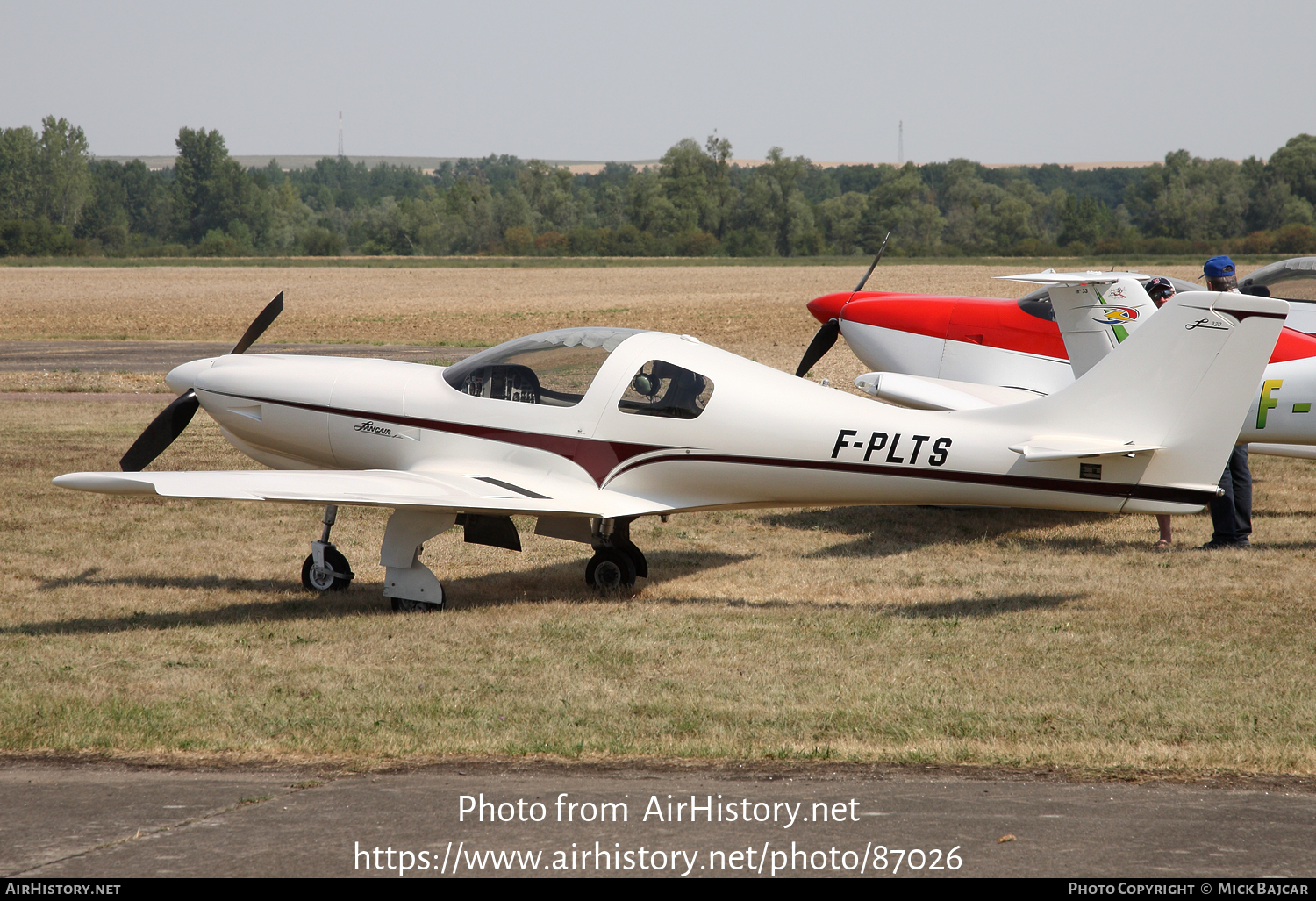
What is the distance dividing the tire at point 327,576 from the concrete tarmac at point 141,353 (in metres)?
17.7

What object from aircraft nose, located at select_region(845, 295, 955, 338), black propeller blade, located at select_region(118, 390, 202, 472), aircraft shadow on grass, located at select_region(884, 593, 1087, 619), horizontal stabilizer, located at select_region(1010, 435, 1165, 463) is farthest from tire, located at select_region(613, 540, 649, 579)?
aircraft nose, located at select_region(845, 295, 955, 338)

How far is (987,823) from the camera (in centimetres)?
468

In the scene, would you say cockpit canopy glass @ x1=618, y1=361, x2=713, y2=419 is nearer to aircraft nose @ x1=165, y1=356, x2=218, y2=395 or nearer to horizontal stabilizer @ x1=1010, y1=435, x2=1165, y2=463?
horizontal stabilizer @ x1=1010, y1=435, x2=1165, y2=463

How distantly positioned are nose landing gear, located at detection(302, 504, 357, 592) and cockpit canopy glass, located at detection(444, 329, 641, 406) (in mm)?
1583

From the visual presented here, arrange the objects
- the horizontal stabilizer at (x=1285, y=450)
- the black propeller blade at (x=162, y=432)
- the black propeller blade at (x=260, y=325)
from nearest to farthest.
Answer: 1. the black propeller blade at (x=162, y=432)
2. the black propeller blade at (x=260, y=325)
3. the horizontal stabilizer at (x=1285, y=450)

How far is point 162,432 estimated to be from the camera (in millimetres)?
9797

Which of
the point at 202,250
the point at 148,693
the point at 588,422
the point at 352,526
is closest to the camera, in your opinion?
the point at 148,693

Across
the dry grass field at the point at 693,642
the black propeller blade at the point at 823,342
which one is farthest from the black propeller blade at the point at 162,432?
the black propeller blade at the point at 823,342

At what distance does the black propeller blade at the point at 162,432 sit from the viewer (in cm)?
961

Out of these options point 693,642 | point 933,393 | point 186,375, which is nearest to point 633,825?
point 693,642

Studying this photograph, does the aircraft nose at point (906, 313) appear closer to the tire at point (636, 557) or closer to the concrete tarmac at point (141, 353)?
the tire at point (636, 557)

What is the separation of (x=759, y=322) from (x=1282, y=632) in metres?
31.1
